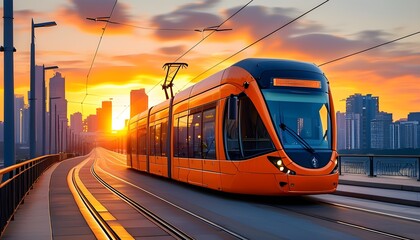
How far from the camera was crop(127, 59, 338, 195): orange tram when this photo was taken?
14.7 m

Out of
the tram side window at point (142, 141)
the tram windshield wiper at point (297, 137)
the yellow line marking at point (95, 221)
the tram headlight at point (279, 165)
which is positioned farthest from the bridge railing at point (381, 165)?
the yellow line marking at point (95, 221)

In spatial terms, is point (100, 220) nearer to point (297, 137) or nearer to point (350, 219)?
point (350, 219)

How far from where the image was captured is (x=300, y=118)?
15312mm

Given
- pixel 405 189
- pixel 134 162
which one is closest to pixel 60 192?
pixel 405 189

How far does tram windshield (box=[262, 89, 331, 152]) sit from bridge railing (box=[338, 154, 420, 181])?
279 inches

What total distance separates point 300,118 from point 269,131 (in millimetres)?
967

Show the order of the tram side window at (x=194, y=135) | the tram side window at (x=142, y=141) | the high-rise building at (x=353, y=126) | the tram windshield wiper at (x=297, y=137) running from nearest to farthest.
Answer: the tram windshield wiper at (x=297, y=137)
the tram side window at (x=194, y=135)
the tram side window at (x=142, y=141)
the high-rise building at (x=353, y=126)

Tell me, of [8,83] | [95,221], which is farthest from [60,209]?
[8,83]

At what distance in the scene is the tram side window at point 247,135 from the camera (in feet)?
49.7

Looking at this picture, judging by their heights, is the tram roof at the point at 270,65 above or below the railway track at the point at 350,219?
above

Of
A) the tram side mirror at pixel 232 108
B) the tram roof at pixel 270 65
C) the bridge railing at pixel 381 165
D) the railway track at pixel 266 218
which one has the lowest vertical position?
the railway track at pixel 266 218

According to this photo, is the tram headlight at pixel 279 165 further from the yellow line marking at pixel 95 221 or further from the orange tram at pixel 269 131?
the yellow line marking at pixel 95 221

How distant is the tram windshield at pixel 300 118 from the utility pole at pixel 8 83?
758 centimetres

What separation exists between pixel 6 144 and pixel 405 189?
40.4ft
